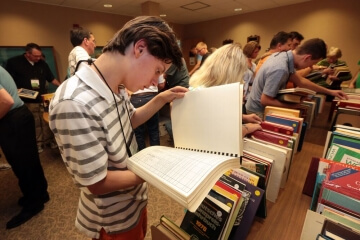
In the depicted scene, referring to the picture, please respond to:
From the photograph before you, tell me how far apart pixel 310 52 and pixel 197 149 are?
140 cm

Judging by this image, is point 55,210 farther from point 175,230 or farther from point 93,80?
point 93,80

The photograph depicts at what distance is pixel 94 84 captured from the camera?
0.50m

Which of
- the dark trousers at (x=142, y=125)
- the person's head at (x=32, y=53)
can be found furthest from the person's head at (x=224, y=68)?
the person's head at (x=32, y=53)

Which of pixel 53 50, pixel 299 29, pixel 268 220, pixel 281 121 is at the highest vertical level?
pixel 299 29

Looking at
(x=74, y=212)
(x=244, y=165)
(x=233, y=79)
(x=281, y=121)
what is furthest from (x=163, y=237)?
(x=74, y=212)

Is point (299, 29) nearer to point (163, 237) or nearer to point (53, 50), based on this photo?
point (163, 237)

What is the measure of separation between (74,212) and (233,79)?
1.70 m

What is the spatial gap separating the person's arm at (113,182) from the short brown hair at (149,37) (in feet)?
1.10

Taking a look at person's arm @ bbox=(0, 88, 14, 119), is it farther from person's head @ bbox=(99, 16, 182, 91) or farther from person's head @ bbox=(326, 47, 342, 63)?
person's head @ bbox=(326, 47, 342, 63)

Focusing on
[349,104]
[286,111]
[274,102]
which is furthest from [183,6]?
[286,111]

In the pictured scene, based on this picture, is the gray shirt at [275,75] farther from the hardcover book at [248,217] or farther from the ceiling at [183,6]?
the ceiling at [183,6]

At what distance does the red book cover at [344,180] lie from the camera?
528 millimetres

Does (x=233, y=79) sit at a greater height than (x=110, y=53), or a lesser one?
lesser

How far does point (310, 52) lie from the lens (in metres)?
1.44
